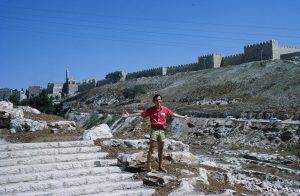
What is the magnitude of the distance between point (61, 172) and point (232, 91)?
184ft

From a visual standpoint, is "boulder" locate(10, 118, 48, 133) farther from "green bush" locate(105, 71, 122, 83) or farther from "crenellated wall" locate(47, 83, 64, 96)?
"crenellated wall" locate(47, 83, 64, 96)

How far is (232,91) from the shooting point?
6488cm

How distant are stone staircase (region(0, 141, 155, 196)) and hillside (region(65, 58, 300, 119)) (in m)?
30.3

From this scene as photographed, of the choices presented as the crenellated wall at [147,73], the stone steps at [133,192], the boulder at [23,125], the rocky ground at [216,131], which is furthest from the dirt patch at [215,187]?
the crenellated wall at [147,73]

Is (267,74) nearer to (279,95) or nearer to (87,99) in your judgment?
(279,95)

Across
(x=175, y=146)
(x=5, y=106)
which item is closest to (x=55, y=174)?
(x=175, y=146)

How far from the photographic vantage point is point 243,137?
37031 mm

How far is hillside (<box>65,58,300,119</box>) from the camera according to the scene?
46531 millimetres

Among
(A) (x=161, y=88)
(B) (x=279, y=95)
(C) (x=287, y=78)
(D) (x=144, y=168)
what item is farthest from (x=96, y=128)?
(A) (x=161, y=88)

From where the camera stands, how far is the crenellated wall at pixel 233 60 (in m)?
81.8

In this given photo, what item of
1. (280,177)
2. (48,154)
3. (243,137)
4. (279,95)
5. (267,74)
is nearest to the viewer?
(48,154)

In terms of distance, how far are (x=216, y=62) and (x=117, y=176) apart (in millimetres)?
76814

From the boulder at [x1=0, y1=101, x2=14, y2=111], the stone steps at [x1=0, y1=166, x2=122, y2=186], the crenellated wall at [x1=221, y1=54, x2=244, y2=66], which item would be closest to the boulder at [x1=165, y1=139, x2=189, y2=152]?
the stone steps at [x1=0, y1=166, x2=122, y2=186]

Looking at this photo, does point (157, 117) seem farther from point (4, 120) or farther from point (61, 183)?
point (4, 120)
